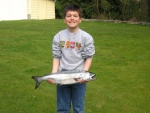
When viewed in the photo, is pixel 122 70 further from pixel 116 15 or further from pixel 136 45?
pixel 116 15

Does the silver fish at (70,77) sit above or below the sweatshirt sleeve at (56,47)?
below

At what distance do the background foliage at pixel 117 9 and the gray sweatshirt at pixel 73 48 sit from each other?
21045 mm

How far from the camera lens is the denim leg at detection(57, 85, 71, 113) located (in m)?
4.17

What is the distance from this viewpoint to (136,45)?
1252 centimetres

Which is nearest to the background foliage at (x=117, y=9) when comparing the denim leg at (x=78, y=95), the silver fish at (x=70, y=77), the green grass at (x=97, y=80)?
the green grass at (x=97, y=80)

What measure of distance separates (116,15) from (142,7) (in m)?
3.24

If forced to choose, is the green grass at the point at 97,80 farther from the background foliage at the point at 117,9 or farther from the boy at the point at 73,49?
the background foliage at the point at 117,9

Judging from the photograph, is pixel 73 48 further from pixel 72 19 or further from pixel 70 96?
pixel 70 96

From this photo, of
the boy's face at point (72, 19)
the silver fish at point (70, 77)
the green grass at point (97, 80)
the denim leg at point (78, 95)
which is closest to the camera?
the silver fish at point (70, 77)

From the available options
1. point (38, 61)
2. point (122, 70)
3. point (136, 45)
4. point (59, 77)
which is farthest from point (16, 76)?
point (136, 45)

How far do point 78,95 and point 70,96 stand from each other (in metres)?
0.15

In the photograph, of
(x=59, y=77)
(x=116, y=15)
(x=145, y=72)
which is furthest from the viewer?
(x=116, y=15)

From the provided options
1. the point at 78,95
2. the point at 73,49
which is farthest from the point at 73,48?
the point at 78,95

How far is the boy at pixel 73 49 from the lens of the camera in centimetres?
399
